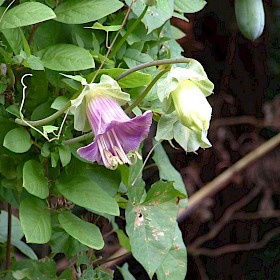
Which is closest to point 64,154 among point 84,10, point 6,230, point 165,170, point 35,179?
point 35,179

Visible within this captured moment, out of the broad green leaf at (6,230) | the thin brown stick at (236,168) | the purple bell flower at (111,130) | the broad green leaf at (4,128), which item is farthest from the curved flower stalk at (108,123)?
the thin brown stick at (236,168)

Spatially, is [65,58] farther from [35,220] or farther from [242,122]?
[242,122]

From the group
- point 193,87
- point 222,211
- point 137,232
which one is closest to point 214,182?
point 222,211

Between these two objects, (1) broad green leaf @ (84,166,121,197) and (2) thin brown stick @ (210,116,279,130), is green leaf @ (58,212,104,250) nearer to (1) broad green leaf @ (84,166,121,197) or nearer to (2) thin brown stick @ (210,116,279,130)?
(1) broad green leaf @ (84,166,121,197)

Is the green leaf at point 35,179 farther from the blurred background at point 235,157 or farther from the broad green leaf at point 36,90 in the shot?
the blurred background at point 235,157

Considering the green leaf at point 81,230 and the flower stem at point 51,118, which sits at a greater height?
the flower stem at point 51,118

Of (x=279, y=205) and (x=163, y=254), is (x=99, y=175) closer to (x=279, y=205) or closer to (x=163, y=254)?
(x=163, y=254)
